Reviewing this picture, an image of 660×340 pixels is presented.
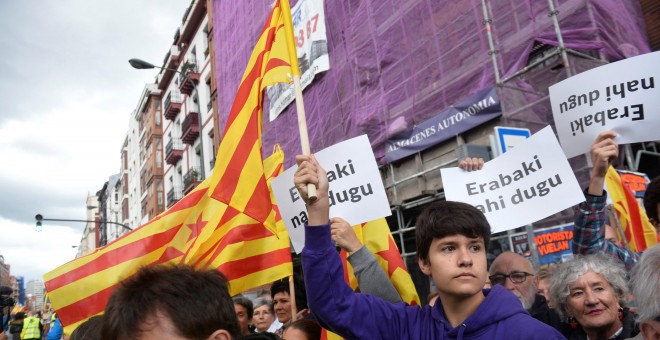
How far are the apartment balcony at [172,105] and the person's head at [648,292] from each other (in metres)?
31.4

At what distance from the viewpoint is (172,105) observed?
103 feet

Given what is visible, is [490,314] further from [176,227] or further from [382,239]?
[176,227]

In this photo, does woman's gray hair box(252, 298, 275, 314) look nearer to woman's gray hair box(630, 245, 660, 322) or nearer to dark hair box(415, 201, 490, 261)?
dark hair box(415, 201, 490, 261)

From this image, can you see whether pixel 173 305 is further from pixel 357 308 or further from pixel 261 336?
pixel 357 308

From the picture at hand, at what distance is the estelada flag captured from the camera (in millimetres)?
4395

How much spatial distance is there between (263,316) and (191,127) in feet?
75.9

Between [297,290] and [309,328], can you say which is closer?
[309,328]

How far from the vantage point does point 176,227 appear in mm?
4680

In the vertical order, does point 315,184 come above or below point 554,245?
above

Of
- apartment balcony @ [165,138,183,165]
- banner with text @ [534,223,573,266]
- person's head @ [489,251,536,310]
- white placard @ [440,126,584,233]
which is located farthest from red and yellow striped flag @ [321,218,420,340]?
apartment balcony @ [165,138,183,165]

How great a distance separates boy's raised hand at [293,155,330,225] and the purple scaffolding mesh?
5.62 m

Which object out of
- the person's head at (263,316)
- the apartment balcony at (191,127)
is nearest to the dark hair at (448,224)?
the person's head at (263,316)

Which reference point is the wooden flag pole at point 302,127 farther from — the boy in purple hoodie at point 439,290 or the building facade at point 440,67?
the building facade at point 440,67

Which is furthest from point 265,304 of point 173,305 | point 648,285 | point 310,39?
point 310,39
